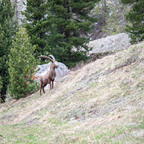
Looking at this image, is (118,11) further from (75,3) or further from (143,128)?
(143,128)

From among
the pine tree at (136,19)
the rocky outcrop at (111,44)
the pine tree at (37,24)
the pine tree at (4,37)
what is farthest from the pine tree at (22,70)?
the rocky outcrop at (111,44)

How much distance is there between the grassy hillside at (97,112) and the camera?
5939 millimetres

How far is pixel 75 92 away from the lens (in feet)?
42.2

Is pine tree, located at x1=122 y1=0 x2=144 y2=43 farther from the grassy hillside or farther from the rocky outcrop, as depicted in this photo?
the rocky outcrop

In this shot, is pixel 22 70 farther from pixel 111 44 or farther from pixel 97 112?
pixel 111 44

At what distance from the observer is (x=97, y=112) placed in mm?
8617

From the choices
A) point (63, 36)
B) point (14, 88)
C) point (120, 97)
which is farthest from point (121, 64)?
point (63, 36)

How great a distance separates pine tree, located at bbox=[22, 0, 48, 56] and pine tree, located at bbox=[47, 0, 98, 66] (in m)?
0.77

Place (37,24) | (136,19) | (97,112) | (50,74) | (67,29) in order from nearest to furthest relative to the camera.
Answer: (97,112), (50,74), (136,19), (37,24), (67,29)

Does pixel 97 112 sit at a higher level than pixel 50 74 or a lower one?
lower

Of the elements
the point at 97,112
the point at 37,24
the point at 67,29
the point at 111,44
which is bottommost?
the point at 97,112

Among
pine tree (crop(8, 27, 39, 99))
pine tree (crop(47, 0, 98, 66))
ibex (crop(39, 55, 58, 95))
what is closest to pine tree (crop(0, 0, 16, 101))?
pine tree (crop(8, 27, 39, 99))

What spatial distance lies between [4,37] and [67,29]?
22.8 ft

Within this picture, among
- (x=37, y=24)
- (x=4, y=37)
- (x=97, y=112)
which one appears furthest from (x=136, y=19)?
(x=4, y=37)
